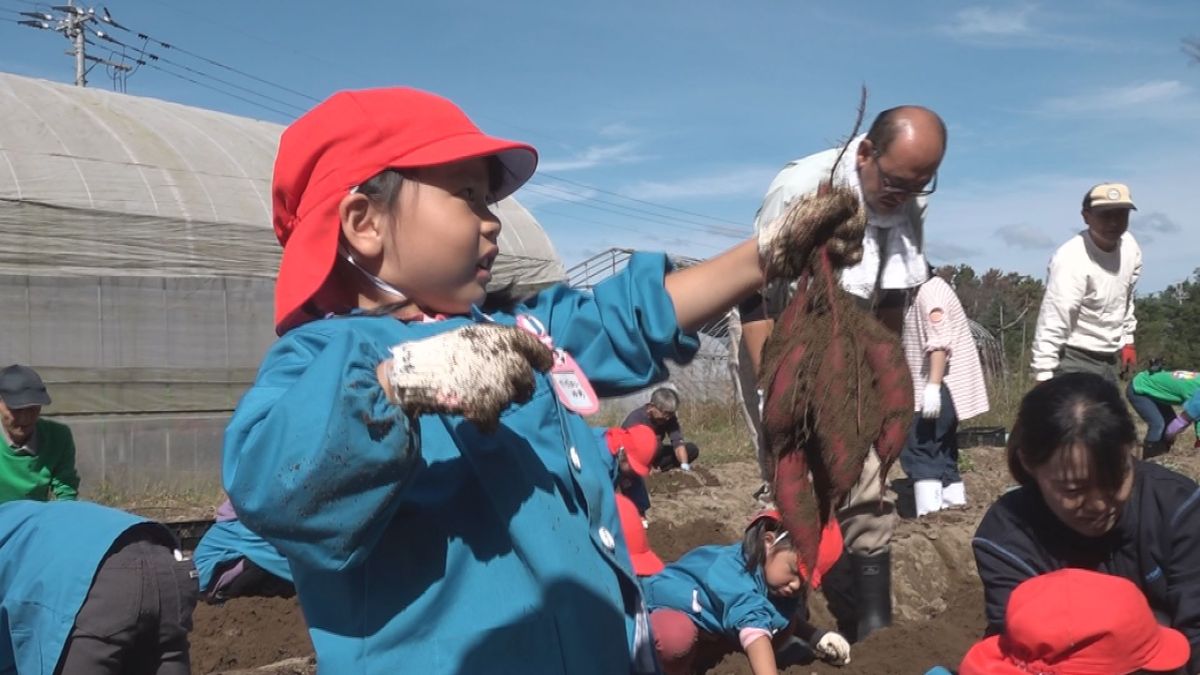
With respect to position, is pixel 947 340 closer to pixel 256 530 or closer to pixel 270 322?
pixel 256 530

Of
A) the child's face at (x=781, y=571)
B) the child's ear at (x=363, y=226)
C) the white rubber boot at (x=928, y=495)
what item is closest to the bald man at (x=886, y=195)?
the child's face at (x=781, y=571)

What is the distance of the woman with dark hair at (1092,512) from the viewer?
9.73ft

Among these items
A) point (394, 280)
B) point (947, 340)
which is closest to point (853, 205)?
point (394, 280)

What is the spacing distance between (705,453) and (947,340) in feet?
22.4

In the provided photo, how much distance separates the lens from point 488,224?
6.24 ft

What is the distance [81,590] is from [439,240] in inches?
82.7

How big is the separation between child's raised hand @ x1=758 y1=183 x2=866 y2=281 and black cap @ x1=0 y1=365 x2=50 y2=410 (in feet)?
16.9

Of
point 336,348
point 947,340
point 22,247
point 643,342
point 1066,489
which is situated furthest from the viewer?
point 22,247

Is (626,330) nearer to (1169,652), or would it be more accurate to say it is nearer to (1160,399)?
(1169,652)

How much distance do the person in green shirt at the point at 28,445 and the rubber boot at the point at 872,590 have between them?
13.4 feet

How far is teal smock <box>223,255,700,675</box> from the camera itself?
1482 millimetres

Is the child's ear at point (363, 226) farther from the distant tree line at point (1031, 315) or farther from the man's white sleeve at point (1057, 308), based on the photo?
the distant tree line at point (1031, 315)

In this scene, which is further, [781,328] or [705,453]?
[705,453]

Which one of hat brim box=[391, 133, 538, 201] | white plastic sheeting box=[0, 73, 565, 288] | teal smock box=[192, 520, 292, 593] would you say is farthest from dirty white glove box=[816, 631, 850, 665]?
white plastic sheeting box=[0, 73, 565, 288]
